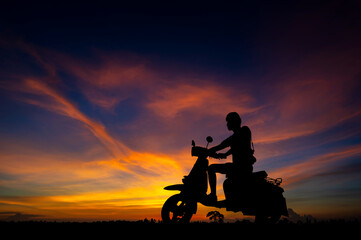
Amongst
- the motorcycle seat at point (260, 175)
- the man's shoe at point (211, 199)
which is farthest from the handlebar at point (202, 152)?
the motorcycle seat at point (260, 175)

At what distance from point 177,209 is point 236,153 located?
2.85 meters

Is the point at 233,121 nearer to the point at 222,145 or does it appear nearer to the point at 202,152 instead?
the point at 222,145

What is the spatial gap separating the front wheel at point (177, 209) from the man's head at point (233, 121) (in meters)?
2.82

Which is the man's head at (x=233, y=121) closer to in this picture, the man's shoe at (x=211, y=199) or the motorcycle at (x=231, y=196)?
the motorcycle at (x=231, y=196)

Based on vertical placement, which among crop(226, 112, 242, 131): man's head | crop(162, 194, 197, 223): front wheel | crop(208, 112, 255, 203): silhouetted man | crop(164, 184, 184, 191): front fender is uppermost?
crop(226, 112, 242, 131): man's head

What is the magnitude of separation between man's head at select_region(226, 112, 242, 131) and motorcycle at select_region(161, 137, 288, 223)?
0.73 m

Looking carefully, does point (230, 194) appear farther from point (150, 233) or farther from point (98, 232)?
point (98, 232)

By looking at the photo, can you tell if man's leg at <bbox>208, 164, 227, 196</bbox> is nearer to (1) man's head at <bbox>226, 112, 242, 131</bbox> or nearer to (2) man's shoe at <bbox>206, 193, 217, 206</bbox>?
(2) man's shoe at <bbox>206, 193, 217, 206</bbox>

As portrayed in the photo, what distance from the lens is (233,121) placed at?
23.8 ft

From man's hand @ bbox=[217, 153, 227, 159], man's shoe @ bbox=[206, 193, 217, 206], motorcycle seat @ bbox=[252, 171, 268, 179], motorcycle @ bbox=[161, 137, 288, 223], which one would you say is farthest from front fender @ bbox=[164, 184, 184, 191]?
motorcycle seat @ bbox=[252, 171, 268, 179]

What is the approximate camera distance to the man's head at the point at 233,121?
285 inches

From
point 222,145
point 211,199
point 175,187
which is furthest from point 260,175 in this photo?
point 175,187

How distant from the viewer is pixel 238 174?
22.7 feet

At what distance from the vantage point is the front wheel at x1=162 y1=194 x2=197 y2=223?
7980mm
